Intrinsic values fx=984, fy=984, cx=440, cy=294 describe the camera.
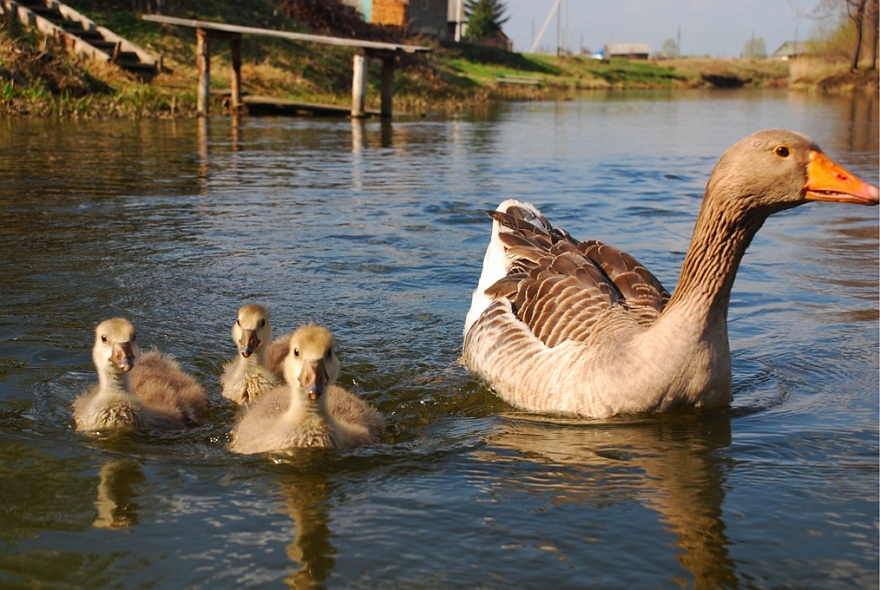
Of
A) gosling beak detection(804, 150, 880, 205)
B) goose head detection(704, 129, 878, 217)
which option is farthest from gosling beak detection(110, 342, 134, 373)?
gosling beak detection(804, 150, 880, 205)

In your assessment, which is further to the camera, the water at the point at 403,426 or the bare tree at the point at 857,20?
the bare tree at the point at 857,20

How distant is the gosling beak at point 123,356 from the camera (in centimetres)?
509

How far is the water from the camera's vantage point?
12.7 feet

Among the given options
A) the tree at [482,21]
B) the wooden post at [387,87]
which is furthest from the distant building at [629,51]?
the wooden post at [387,87]

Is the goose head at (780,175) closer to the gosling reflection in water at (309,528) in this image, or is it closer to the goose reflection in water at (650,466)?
the goose reflection in water at (650,466)

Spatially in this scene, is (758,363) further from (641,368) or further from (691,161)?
(691,161)

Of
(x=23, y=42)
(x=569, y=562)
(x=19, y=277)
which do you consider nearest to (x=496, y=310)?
(x=569, y=562)

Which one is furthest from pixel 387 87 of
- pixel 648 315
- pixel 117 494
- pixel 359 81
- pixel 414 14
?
pixel 414 14

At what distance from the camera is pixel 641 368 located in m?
5.32

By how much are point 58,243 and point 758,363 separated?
6.59 m

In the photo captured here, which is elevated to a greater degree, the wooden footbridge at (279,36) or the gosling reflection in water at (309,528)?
the wooden footbridge at (279,36)

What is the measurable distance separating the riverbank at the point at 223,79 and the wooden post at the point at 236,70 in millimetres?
757

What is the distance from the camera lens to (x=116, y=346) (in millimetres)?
5176

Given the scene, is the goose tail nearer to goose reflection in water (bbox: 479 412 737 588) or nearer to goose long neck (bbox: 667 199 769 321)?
goose reflection in water (bbox: 479 412 737 588)
